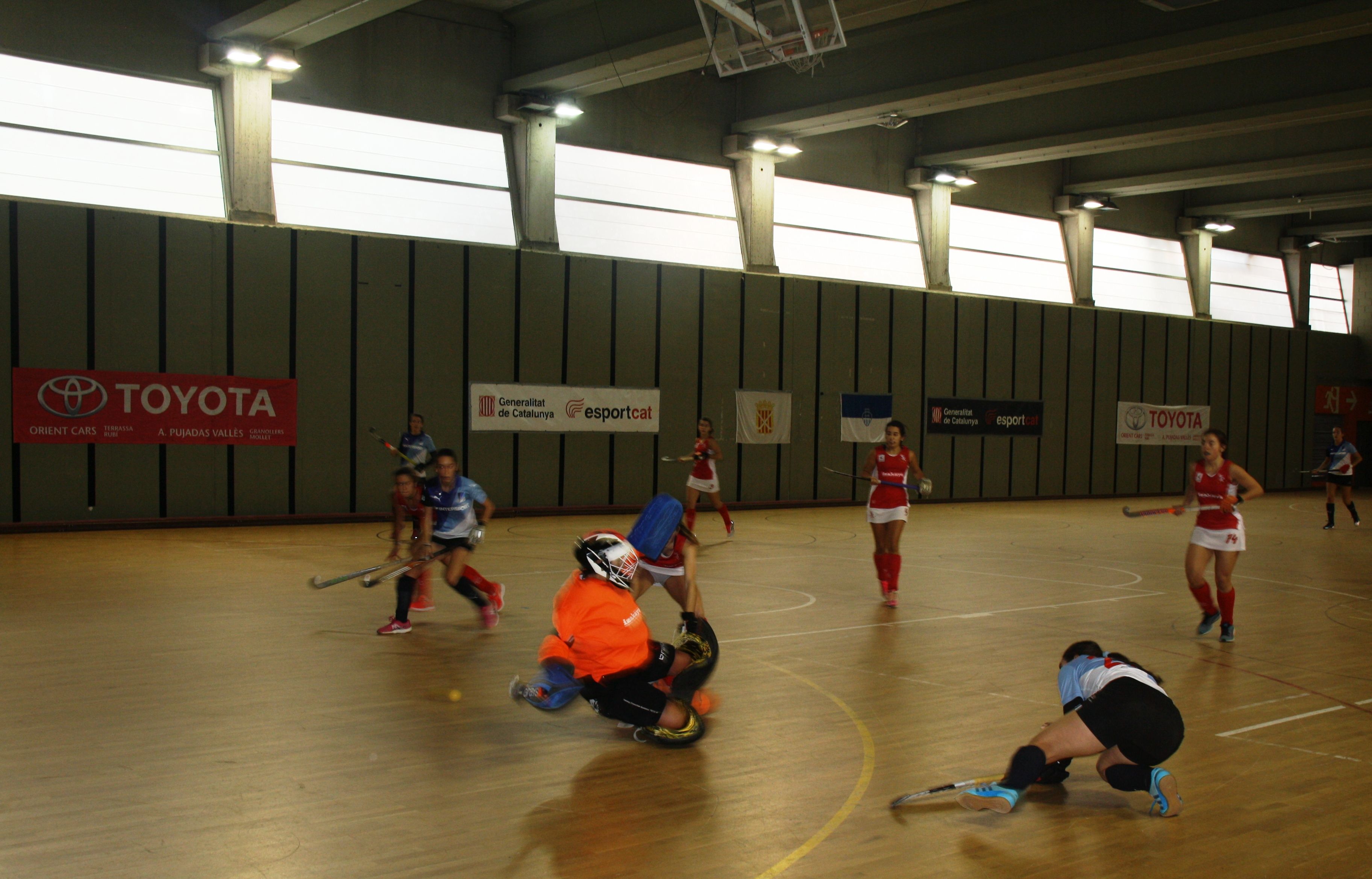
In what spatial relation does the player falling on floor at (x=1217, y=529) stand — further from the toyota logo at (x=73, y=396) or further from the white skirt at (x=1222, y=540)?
the toyota logo at (x=73, y=396)

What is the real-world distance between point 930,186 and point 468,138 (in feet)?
36.1

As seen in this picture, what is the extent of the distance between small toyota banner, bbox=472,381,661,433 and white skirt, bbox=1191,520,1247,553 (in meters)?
12.8

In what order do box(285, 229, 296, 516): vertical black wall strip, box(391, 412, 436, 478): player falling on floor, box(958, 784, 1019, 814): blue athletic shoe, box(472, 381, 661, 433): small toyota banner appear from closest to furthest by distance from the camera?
box(958, 784, 1019, 814): blue athletic shoe, box(391, 412, 436, 478): player falling on floor, box(285, 229, 296, 516): vertical black wall strip, box(472, 381, 661, 433): small toyota banner

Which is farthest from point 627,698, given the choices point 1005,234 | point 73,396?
point 1005,234

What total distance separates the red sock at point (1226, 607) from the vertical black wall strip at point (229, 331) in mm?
14182

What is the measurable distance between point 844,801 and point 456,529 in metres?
5.04

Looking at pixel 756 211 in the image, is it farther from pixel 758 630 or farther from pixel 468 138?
pixel 758 630

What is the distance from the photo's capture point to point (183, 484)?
16594mm

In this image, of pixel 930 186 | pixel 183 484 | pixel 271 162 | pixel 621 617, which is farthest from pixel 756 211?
pixel 621 617

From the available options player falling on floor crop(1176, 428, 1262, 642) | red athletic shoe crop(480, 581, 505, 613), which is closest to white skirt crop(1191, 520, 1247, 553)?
player falling on floor crop(1176, 428, 1262, 642)

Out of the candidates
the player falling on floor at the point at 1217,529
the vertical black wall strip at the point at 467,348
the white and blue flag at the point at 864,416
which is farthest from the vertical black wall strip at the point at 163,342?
the player falling on floor at the point at 1217,529

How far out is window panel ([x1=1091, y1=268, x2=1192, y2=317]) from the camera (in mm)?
28781

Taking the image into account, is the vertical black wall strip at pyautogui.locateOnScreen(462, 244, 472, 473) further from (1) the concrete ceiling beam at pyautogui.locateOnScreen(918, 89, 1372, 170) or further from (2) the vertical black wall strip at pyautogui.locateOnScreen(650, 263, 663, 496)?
(1) the concrete ceiling beam at pyautogui.locateOnScreen(918, 89, 1372, 170)

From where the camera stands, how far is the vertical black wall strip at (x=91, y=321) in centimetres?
1577
